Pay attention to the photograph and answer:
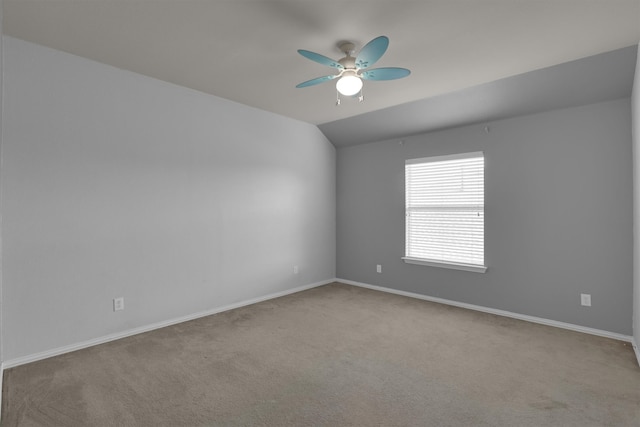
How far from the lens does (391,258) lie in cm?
500

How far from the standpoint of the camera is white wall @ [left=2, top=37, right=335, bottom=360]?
8.98 feet

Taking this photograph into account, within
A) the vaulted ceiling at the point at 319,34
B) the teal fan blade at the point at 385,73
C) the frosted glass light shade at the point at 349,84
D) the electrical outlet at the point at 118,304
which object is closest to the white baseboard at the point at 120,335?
the electrical outlet at the point at 118,304

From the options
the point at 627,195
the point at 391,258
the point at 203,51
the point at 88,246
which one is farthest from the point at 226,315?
the point at 627,195

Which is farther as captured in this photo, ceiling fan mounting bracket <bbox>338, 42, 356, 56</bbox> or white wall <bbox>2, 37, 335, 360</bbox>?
white wall <bbox>2, 37, 335, 360</bbox>

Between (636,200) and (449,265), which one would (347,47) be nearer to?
(636,200)

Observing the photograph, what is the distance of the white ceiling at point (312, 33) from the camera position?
7.18ft

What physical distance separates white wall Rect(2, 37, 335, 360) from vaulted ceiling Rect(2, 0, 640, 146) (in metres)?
0.38

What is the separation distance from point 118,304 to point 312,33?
2.96m

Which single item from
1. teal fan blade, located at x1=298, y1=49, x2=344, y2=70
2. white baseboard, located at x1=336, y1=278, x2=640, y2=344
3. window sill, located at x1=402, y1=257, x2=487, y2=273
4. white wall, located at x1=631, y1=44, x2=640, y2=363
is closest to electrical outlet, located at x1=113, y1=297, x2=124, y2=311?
teal fan blade, located at x1=298, y1=49, x2=344, y2=70

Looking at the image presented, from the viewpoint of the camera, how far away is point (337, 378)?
249 centimetres

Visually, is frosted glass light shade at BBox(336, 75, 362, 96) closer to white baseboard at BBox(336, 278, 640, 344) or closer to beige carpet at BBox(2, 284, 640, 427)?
beige carpet at BBox(2, 284, 640, 427)

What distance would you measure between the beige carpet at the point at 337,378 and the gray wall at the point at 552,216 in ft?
1.23

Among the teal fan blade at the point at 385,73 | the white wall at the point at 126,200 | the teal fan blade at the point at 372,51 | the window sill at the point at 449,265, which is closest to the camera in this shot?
the teal fan blade at the point at 372,51

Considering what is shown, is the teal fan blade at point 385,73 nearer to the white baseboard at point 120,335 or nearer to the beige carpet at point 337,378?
the beige carpet at point 337,378
